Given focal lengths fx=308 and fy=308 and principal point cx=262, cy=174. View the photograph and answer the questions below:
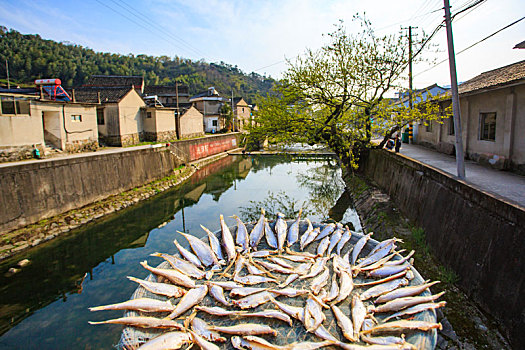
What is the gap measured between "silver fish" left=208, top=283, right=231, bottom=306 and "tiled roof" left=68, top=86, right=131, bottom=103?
2405 cm

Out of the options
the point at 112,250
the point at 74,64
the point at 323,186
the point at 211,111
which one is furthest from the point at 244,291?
the point at 74,64

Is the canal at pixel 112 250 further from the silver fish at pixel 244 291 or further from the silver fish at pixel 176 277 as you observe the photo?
the silver fish at pixel 244 291

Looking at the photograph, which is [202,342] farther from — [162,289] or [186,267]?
[186,267]

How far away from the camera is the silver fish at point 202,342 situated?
3.17m

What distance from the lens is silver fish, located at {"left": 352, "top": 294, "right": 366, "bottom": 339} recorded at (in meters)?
3.40

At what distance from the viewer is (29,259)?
9969 mm

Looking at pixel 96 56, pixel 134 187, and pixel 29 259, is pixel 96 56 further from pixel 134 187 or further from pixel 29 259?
pixel 29 259

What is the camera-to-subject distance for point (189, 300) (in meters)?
3.88

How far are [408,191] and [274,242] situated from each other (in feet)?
24.4

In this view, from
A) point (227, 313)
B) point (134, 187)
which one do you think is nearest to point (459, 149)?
point (227, 313)

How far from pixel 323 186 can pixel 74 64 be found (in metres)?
50.3

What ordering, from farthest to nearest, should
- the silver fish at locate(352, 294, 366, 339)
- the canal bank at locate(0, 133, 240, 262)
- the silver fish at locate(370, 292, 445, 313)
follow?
the canal bank at locate(0, 133, 240, 262)
the silver fish at locate(370, 292, 445, 313)
the silver fish at locate(352, 294, 366, 339)

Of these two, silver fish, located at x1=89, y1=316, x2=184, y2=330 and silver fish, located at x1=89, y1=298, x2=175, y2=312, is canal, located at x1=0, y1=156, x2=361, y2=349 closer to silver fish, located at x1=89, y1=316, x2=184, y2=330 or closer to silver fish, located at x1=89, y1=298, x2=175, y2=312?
silver fish, located at x1=89, y1=298, x2=175, y2=312

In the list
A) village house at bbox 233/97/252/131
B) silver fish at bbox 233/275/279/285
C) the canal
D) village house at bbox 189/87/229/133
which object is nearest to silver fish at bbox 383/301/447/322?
silver fish at bbox 233/275/279/285
